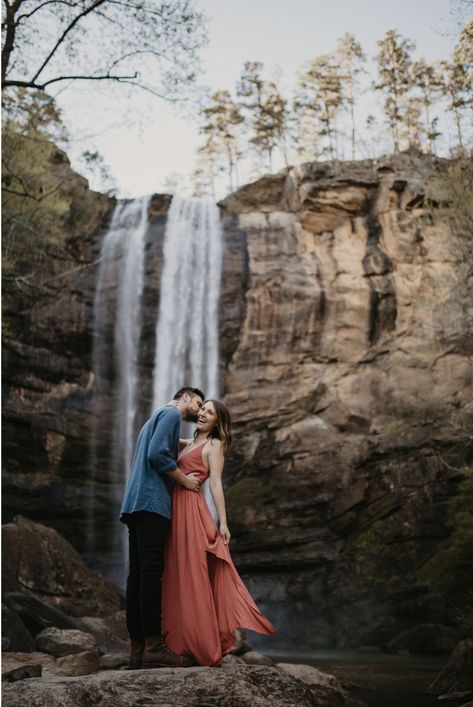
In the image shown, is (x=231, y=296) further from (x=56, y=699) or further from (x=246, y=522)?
(x=56, y=699)

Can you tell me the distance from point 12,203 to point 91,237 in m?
4.63

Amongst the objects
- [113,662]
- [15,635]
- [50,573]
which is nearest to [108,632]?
[50,573]

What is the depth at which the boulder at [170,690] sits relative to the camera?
9.70 feet

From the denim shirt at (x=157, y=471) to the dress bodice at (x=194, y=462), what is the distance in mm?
156

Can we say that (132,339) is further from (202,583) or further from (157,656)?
(157,656)

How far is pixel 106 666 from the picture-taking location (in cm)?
650

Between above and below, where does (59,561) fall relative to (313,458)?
below

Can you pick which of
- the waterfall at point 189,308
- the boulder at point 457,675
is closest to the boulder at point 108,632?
the boulder at point 457,675

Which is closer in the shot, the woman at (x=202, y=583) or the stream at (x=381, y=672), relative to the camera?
the woman at (x=202, y=583)

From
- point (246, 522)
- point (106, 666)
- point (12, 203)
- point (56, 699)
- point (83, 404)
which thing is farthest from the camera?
point (83, 404)

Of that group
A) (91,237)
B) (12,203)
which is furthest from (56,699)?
(91,237)

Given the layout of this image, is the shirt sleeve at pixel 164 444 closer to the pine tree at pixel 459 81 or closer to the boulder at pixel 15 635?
the boulder at pixel 15 635

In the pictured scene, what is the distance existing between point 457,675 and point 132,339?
12012 millimetres

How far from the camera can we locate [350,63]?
14.2 meters
